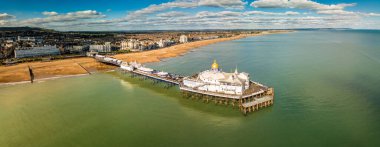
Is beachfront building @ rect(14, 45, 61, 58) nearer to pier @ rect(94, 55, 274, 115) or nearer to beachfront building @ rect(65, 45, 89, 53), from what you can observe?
beachfront building @ rect(65, 45, 89, 53)

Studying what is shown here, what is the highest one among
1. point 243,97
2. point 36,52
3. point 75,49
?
point 75,49

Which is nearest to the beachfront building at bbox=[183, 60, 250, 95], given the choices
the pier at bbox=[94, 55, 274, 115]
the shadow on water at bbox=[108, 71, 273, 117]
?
the pier at bbox=[94, 55, 274, 115]

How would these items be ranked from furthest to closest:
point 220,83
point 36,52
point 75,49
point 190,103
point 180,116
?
point 75,49
point 36,52
point 220,83
point 190,103
point 180,116

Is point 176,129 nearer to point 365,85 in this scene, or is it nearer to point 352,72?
point 365,85

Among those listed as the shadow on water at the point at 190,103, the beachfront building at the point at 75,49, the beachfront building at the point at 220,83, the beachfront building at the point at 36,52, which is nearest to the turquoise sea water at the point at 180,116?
the shadow on water at the point at 190,103

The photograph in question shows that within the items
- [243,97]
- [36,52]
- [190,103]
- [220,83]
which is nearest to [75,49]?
[36,52]

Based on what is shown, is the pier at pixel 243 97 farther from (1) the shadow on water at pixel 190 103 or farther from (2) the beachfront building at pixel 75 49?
(2) the beachfront building at pixel 75 49

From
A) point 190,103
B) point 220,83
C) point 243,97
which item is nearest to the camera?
point 243,97

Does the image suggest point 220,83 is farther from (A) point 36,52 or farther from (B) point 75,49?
(B) point 75,49
